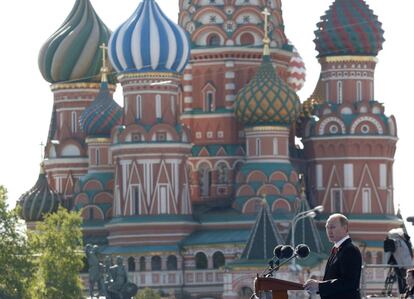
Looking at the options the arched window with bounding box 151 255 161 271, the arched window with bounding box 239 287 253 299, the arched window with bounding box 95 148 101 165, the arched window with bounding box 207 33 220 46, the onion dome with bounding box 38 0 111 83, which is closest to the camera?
→ the arched window with bounding box 239 287 253 299

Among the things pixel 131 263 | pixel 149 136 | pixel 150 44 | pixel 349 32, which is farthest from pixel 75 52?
pixel 349 32

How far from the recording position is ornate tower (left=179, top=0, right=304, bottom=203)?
83.6m

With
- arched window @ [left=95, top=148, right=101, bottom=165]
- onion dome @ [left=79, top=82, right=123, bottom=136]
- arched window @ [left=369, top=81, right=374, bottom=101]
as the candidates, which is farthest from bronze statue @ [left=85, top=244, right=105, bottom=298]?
arched window @ [left=369, top=81, right=374, bottom=101]

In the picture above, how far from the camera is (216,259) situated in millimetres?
81750

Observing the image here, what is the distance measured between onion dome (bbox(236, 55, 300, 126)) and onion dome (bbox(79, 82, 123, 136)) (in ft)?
21.0

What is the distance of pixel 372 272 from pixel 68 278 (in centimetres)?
1592

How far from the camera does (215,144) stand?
84062 millimetres

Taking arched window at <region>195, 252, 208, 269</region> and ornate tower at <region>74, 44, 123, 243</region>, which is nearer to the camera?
arched window at <region>195, 252, 208, 269</region>

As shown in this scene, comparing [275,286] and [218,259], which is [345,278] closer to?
[275,286]

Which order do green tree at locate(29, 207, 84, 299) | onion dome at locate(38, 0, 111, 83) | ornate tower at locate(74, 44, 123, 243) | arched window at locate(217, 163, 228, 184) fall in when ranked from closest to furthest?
green tree at locate(29, 207, 84, 299) < arched window at locate(217, 163, 228, 184) < ornate tower at locate(74, 44, 123, 243) < onion dome at locate(38, 0, 111, 83)

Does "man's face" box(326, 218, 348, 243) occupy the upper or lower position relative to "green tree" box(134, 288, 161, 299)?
upper

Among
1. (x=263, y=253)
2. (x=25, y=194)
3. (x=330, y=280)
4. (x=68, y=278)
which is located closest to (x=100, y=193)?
(x=25, y=194)

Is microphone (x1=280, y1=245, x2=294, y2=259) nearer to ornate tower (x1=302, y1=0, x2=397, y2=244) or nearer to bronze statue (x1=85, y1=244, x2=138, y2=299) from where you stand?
bronze statue (x1=85, y1=244, x2=138, y2=299)

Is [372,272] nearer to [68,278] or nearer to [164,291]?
[164,291]
